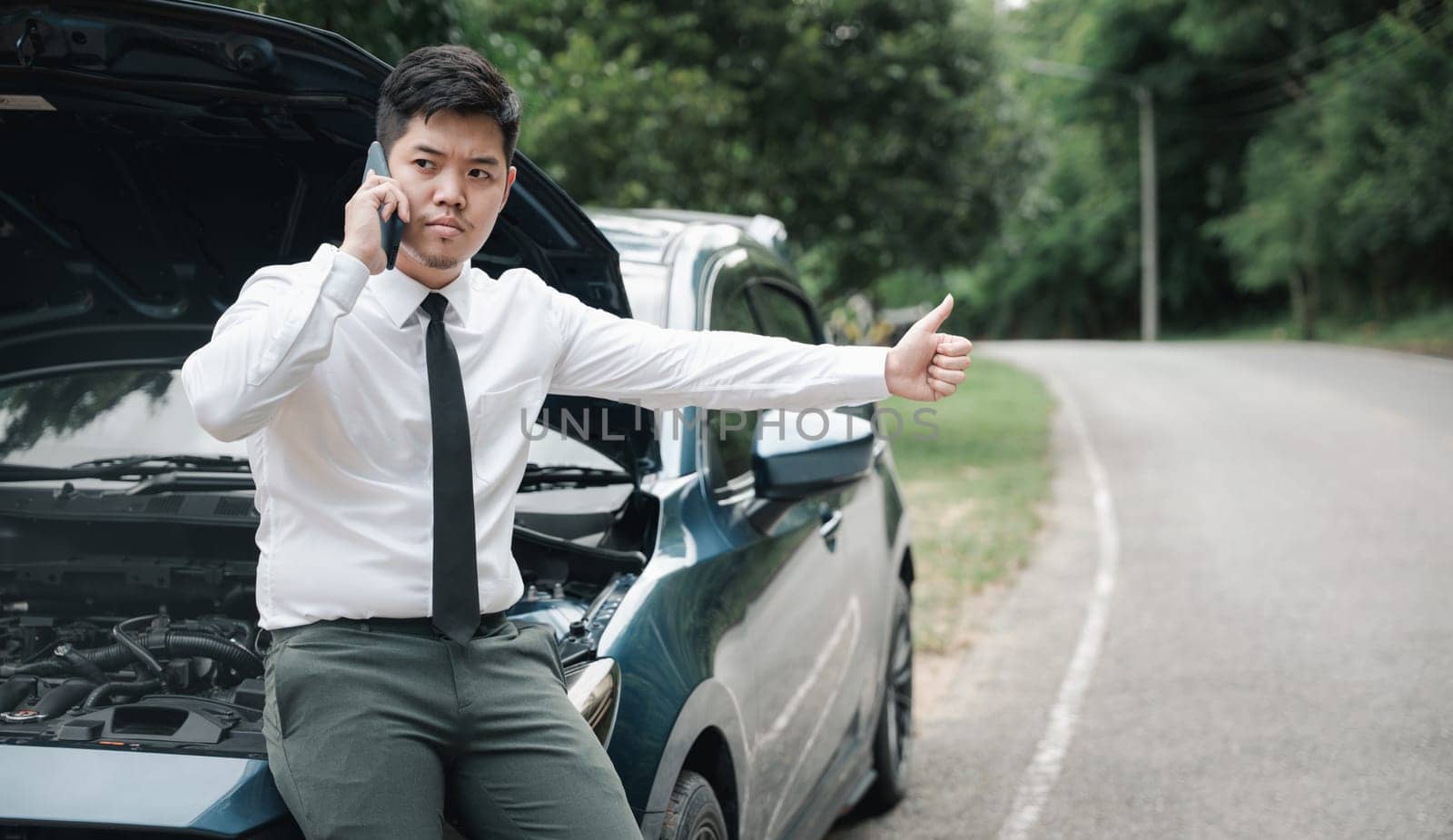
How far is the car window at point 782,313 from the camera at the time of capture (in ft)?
13.3

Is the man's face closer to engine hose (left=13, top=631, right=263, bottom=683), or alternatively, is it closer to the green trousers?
the green trousers

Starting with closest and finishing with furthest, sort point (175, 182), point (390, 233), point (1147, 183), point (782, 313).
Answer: point (390, 233), point (175, 182), point (782, 313), point (1147, 183)

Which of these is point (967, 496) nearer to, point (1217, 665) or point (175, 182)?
point (1217, 665)

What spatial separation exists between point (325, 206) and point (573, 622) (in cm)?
101

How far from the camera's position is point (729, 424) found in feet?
12.2

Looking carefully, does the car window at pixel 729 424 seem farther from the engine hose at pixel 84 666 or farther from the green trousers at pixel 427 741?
the engine hose at pixel 84 666

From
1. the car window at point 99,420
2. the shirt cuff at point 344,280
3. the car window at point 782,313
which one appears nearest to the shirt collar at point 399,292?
the shirt cuff at point 344,280

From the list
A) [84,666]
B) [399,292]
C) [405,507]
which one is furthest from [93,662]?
[399,292]

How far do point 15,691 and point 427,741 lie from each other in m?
0.95

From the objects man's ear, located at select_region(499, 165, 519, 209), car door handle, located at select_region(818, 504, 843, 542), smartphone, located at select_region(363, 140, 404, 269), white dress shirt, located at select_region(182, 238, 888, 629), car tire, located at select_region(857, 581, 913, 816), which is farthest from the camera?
car tire, located at select_region(857, 581, 913, 816)

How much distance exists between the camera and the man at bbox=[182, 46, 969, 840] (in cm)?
195

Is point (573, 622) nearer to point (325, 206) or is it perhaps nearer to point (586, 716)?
point (586, 716)

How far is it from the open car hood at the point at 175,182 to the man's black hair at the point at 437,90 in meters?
0.07

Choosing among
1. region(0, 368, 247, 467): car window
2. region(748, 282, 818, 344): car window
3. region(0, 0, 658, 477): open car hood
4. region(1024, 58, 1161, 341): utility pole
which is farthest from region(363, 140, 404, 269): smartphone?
region(1024, 58, 1161, 341): utility pole
